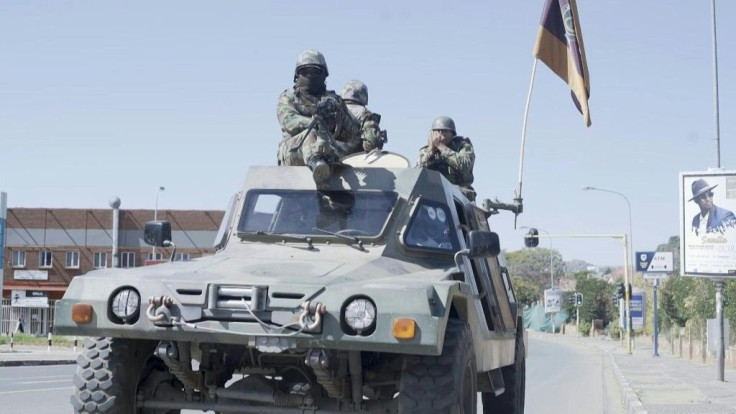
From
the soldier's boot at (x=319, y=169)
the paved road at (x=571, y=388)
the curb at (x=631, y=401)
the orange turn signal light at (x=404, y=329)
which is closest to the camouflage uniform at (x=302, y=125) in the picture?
the soldier's boot at (x=319, y=169)

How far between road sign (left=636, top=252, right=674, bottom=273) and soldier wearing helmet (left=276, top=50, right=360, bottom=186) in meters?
30.4

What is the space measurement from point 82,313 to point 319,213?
219 centimetres

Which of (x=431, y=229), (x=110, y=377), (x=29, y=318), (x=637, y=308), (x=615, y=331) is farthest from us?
(x=615, y=331)

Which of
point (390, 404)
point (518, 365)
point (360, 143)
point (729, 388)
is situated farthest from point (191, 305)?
point (729, 388)

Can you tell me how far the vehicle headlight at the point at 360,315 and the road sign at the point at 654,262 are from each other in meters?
33.3

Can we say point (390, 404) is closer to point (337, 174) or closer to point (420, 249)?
point (420, 249)

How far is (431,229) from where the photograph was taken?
28.3 feet

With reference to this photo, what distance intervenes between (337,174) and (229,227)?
3.16 feet

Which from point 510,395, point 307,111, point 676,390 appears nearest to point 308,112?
point 307,111

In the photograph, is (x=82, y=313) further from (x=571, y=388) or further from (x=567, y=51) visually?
(x=571, y=388)

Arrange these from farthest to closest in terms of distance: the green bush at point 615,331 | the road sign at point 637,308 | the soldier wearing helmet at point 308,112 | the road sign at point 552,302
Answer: the road sign at point 552,302 < the green bush at point 615,331 < the road sign at point 637,308 < the soldier wearing helmet at point 308,112

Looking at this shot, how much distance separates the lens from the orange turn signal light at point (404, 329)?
663 centimetres

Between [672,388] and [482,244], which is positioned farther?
[672,388]

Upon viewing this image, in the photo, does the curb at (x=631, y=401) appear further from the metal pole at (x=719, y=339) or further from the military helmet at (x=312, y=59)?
the military helmet at (x=312, y=59)
